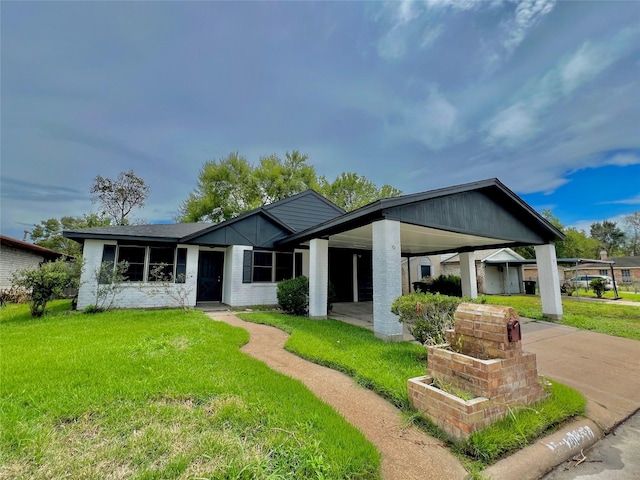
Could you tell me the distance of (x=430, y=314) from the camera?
449 cm

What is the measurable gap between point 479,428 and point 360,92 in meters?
11.5

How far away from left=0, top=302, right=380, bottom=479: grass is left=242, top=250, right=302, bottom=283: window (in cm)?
647

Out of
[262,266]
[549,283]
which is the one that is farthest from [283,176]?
[549,283]

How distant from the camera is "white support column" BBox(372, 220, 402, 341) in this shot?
18.5 feet

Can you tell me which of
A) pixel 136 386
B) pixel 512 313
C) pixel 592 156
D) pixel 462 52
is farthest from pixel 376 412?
pixel 592 156

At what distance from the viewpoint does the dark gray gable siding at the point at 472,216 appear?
20.3ft

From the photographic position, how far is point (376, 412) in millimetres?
2949

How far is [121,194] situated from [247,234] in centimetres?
1938

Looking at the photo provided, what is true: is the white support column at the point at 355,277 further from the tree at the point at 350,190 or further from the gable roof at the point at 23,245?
the tree at the point at 350,190

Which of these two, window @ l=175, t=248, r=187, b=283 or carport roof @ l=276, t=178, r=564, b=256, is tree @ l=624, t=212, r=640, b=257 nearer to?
carport roof @ l=276, t=178, r=564, b=256

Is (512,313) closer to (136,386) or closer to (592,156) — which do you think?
(136,386)

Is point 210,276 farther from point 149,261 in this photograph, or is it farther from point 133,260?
point 133,260

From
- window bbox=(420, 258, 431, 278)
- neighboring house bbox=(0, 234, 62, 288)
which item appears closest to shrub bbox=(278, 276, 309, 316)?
neighboring house bbox=(0, 234, 62, 288)

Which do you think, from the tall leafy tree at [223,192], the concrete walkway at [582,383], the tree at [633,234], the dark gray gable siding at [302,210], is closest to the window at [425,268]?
the dark gray gable siding at [302,210]
